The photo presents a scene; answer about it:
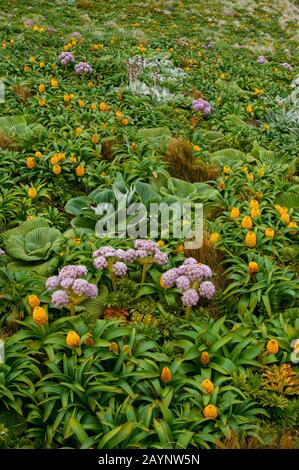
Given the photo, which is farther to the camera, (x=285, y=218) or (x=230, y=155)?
(x=230, y=155)

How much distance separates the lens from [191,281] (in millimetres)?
4008

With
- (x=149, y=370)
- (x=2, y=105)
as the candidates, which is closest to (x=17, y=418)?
(x=149, y=370)

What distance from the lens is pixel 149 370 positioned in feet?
11.4

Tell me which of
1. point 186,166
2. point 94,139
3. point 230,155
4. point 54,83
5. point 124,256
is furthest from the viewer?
point 54,83

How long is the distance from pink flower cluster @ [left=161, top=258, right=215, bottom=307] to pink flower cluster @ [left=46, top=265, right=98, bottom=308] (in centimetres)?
67

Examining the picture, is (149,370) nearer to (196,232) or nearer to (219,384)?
(219,384)

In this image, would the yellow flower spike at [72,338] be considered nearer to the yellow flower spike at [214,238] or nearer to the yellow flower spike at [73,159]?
the yellow flower spike at [214,238]

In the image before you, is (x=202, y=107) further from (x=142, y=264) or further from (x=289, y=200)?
(x=142, y=264)

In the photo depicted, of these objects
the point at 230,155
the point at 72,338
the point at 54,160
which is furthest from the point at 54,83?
the point at 72,338

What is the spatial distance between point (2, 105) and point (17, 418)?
235 inches

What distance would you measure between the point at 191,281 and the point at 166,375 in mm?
911

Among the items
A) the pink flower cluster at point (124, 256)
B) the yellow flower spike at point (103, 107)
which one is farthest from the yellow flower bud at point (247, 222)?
the yellow flower spike at point (103, 107)

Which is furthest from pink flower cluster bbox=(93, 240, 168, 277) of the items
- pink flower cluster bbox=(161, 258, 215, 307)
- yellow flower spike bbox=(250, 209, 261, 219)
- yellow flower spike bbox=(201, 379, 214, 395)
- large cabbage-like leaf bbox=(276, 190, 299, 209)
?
large cabbage-like leaf bbox=(276, 190, 299, 209)
